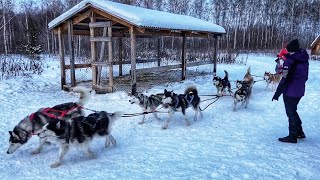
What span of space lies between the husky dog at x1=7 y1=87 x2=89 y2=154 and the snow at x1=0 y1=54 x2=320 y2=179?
0.23 metres

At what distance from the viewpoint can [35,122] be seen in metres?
4.31

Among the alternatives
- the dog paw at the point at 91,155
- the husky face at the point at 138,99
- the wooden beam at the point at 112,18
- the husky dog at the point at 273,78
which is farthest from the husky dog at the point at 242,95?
the dog paw at the point at 91,155

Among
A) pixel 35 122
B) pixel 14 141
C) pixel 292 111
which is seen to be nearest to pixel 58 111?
pixel 35 122

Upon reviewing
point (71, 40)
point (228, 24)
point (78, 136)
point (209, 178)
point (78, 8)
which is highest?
point (228, 24)

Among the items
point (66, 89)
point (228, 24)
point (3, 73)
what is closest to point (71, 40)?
point (66, 89)

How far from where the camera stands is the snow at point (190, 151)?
3.66 metres

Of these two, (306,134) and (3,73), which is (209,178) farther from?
(3,73)

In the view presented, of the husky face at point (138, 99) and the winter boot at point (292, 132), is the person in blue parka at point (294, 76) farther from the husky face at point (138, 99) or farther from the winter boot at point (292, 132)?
the husky face at point (138, 99)

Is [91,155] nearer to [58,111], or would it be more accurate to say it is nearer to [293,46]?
[58,111]

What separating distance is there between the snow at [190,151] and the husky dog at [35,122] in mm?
229

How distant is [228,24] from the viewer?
39219mm

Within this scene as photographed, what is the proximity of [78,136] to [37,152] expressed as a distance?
95 cm

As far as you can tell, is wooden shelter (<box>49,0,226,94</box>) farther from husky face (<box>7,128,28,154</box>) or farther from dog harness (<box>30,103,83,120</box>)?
husky face (<box>7,128,28,154</box>)

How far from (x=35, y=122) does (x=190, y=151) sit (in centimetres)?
246
